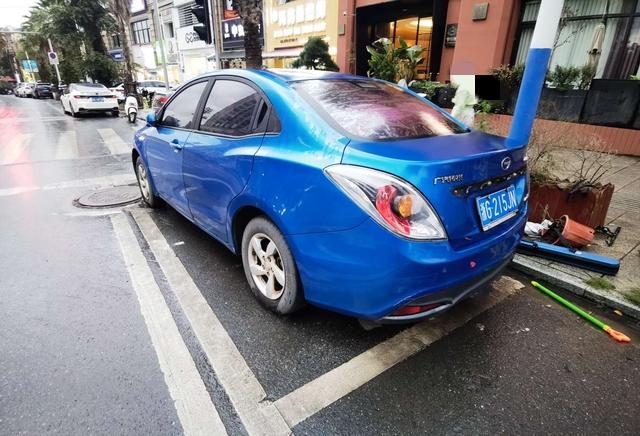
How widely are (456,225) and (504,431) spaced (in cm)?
100

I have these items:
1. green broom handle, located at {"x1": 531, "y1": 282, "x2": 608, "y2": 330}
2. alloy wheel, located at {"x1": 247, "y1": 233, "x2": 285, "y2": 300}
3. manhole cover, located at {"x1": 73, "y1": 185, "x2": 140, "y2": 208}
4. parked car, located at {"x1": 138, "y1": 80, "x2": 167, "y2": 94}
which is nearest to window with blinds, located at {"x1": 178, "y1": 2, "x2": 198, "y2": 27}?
parked car, located at {"x1": 138, "y1": 80, "x2": 167, "y2": 94}

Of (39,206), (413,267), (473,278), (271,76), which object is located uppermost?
(271,76)

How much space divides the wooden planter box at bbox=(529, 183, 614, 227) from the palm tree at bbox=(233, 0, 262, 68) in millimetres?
6979

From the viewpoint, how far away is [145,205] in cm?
491

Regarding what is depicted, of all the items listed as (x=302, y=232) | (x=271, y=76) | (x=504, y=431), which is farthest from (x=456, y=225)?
(x=271, y=76)

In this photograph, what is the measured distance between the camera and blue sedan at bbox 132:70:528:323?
180cm

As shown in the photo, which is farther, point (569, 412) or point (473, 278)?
point (473, 278)

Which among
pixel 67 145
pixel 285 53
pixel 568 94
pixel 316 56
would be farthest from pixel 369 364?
pixel 285 53

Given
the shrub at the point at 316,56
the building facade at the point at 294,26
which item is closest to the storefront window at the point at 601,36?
the shrub at the point at 316,56

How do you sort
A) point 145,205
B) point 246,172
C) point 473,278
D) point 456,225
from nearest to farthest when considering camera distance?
point 456,225, point 473,278, point 246,172, point 145,205

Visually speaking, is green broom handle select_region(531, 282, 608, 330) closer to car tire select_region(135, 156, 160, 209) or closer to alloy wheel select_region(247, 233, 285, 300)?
alloy wheel select_region(247, 233, 285, 300)

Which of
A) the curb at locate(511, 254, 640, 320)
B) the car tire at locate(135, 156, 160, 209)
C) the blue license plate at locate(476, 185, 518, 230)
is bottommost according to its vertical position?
the curb at locate(511, 254, 640, 320)

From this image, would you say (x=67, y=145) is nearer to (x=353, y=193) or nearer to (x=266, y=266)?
(x=266, y=266)

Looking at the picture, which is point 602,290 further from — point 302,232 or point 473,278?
point 302,232
